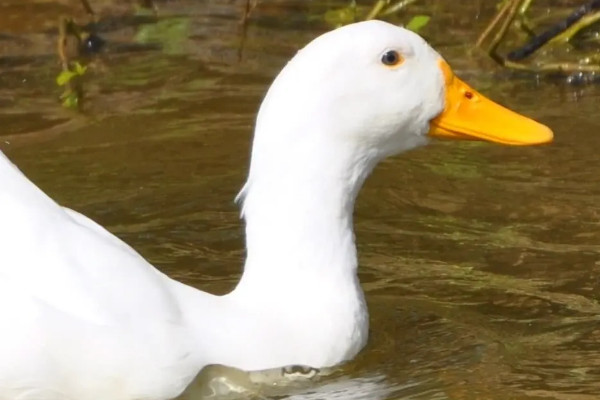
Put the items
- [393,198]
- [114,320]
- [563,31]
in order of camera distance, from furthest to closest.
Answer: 1. [563,31]
2. [393,198]
3. [114,320]

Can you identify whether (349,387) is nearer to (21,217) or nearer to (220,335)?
(220,335)

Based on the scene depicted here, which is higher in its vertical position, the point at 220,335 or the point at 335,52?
the point at 335,52

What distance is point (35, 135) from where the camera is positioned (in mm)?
7719

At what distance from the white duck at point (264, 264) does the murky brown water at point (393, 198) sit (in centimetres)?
28

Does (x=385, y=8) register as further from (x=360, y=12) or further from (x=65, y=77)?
(x=65, y=77)

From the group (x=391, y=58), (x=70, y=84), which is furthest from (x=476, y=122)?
(x=70, y=84)

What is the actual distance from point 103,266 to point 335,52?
99cm

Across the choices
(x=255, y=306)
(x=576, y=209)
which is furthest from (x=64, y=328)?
(x=576, y=209)

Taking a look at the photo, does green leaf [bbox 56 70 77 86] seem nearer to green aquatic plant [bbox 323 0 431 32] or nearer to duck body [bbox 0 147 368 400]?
green aquatic plant [bbox 323 0 431 32]

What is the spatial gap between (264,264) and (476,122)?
3.01 ft

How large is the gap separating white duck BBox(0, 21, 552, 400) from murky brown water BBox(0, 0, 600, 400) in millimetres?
277

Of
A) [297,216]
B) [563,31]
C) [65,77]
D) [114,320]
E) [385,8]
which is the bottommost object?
[114,320]

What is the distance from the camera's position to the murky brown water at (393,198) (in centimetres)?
545

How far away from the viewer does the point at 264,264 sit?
5145 mm
